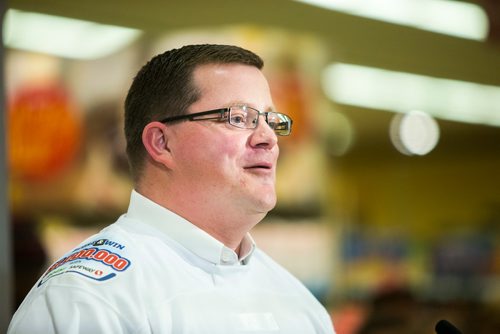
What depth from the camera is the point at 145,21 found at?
268 cm

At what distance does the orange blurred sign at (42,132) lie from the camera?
8.20 feet

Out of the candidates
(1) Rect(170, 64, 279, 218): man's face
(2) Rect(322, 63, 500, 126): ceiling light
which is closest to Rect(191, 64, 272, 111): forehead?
(1) Rect(170, 64, 279, 218): man's face

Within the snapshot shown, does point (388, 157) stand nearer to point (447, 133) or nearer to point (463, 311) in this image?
point (447, 133)

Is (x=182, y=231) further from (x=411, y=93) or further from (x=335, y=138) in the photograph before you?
(x=411, y=93)

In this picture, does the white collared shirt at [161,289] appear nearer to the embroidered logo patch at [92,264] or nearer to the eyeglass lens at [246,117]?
the embroidered logo patch at [92,264]

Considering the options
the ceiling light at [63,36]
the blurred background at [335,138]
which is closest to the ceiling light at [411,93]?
the blurred background at [335,138]

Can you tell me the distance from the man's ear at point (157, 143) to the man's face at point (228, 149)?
17mm

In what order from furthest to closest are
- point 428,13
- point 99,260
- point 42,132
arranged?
point 428,13 → point 42,132 → point 99,260

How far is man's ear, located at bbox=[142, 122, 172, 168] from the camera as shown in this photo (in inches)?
50.3

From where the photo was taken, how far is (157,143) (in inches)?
50.5

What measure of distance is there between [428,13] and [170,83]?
219 cm

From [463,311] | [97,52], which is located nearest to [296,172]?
[97,52]

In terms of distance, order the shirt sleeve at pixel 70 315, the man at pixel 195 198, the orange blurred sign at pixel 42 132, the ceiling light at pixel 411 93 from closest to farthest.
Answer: the shirt sleeve at pixel 70 315 → the man at pixel 195 198 → the orange blurred sign at pixel 42 132 → the ceiling light at pixel 411 93

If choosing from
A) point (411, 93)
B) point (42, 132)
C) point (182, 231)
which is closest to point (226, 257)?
point (182, 231)
